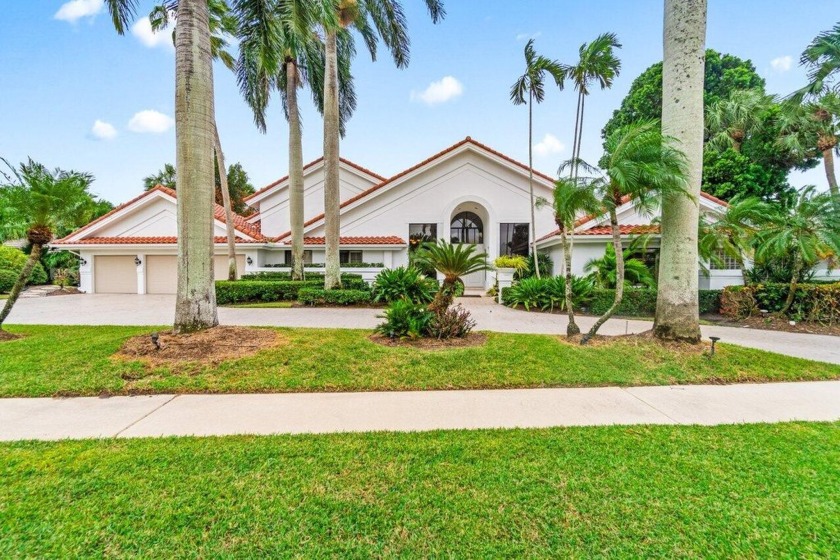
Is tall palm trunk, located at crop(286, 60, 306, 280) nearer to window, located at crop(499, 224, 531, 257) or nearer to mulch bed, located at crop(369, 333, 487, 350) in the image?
mulch bed, located at crop(369, 333, 487, 350)

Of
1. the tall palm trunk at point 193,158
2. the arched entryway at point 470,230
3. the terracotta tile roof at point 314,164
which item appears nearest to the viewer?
the tall palm trunk at point 193,158

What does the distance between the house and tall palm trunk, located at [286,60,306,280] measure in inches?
96.8

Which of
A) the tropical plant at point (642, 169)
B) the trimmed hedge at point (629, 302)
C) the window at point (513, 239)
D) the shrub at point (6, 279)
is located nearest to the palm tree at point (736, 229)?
the trimmed hedge at point (629, 302)

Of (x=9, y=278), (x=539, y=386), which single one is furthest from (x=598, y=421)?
(x=9, y=278)

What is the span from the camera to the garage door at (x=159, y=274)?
19797mm

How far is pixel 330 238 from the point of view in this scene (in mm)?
13703

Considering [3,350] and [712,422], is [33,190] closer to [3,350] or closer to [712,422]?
[3,350]

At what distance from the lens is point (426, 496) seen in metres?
2.61

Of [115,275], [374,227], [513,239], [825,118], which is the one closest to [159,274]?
[115,275]

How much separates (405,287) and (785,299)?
1231 cm

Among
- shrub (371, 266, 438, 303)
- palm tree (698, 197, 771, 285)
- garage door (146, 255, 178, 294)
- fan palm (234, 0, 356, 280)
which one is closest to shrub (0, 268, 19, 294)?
garage door (146, 255, 178, 294)

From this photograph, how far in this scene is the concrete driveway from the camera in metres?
8.21

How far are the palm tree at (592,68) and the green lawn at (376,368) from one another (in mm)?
4357

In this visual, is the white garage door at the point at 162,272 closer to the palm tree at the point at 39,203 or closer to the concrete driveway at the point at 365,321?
the concrete driveway at the point at 365,321
